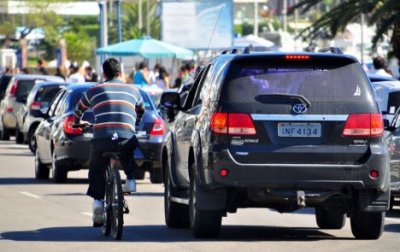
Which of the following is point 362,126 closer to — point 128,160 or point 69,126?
point 128,160

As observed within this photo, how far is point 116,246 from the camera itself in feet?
44.5

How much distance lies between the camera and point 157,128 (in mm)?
22406

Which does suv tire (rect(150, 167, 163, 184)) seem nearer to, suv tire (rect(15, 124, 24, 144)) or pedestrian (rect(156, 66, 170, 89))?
suv tire (rect(15, 124, 24, 144))

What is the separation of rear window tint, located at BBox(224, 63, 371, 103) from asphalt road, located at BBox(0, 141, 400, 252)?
139 cm

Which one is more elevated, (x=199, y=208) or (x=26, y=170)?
(x=199, y=208)

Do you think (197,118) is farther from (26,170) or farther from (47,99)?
(47,99)

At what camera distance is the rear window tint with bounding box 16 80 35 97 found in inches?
1527

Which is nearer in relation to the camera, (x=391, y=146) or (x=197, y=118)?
(x=197, y=118)

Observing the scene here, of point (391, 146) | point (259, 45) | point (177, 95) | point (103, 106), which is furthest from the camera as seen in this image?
point (259, 45)

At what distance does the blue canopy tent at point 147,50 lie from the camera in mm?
43469

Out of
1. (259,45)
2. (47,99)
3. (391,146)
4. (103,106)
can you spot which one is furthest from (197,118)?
(259,45)

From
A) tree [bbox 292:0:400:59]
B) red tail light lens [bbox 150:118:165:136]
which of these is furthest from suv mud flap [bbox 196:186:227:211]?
tree [bbox 292:0:400:59]

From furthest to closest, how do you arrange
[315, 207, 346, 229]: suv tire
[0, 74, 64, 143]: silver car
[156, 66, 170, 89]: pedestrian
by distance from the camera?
[156, 66, 170, 89]: pedestrian → [0, 74, 64, 143]: silver car → [315, 207, 346, 229]: suv tire

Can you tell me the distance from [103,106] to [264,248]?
2249 mm
